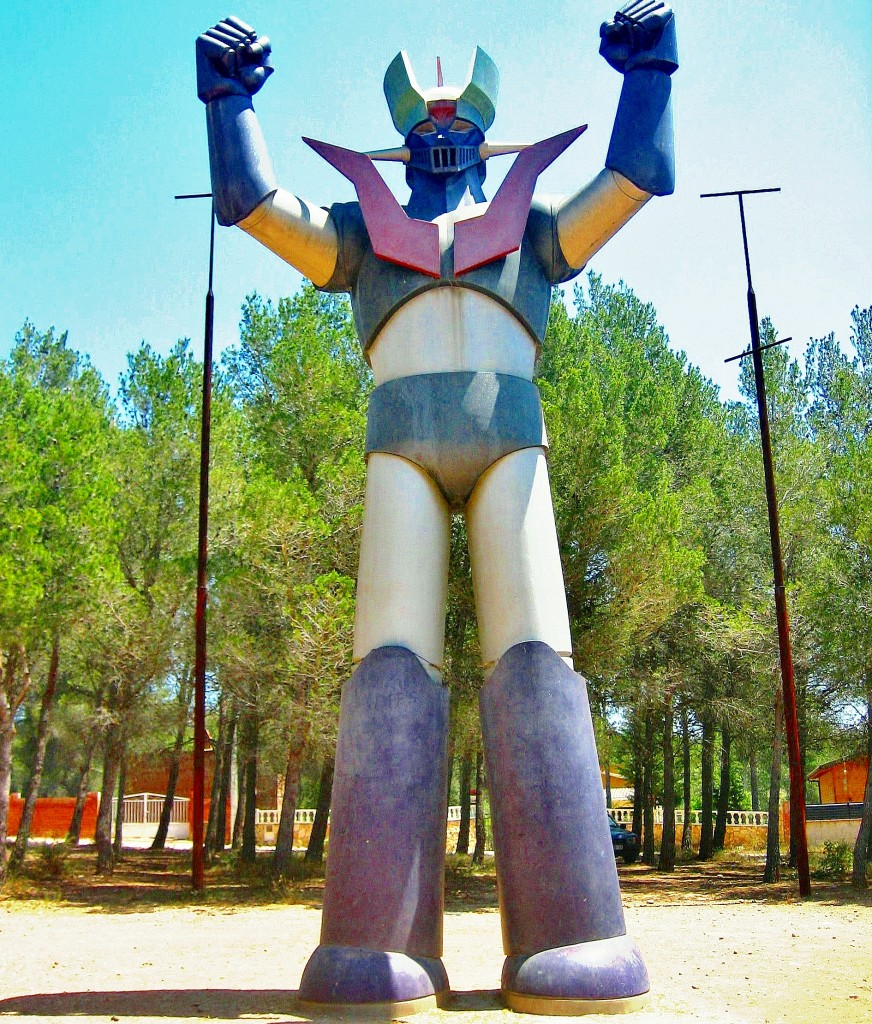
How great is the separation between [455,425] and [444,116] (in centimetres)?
193

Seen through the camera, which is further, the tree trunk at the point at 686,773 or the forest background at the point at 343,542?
the tree trunk at the point at 686,773

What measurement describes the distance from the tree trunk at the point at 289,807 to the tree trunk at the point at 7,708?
3542 mm

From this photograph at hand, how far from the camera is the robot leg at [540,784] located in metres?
4.63

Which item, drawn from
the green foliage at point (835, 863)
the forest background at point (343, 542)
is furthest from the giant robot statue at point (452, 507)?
the green foliage at point (835, 863)

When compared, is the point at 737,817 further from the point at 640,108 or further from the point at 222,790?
the point at 640,108

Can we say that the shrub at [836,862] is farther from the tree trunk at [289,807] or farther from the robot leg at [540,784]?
the robot leg at [540,784]

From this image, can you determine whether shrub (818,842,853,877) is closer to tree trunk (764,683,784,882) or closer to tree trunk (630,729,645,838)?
tree trunk (764,683,784,882)

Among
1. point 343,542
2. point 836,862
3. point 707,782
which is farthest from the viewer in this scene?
point 707,782

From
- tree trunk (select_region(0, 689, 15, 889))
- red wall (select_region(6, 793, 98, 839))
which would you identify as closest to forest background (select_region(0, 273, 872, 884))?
tree trunk (select_region(0, 689, 15, 889))

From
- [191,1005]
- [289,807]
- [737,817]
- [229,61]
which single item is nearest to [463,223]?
[229,61]

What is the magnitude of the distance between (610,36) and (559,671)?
3300mm

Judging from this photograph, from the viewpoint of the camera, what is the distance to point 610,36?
17.9ft

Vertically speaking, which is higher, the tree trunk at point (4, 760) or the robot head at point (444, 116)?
the robot head at point (444, 116)

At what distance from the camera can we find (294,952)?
7918mm
